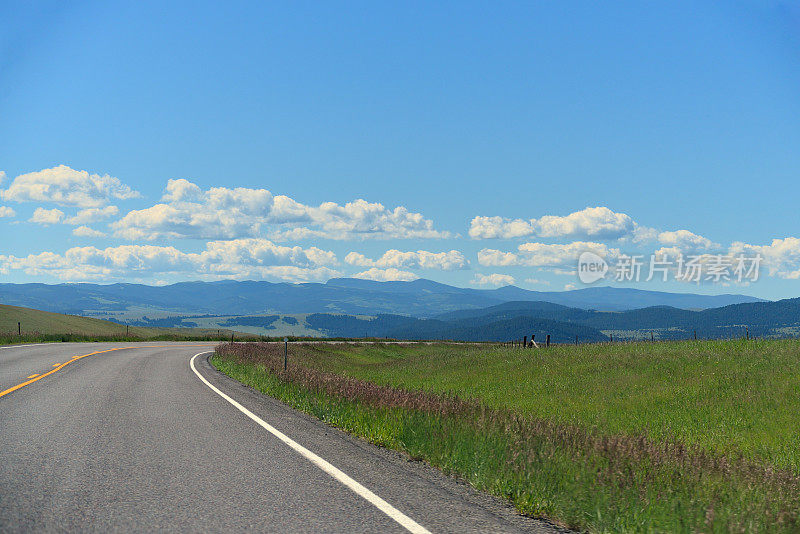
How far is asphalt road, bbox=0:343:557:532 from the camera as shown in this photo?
5336mm

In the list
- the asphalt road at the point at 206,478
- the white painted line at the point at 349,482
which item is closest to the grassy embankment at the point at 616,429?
the asphalt road at the point at 206,478

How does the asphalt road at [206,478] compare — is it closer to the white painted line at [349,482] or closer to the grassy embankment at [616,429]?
the white painted line at [349,482]

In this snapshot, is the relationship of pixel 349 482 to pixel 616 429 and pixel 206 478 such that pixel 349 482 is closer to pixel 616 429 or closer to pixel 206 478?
pixel 206 478

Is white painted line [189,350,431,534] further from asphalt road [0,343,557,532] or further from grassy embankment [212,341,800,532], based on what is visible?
grassy embankment [212,341,800,532]

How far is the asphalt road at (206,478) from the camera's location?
534 cm

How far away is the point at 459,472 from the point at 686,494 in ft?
8.39

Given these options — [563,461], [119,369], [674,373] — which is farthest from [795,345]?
[119,369]

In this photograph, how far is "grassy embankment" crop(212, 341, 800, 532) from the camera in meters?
5.73

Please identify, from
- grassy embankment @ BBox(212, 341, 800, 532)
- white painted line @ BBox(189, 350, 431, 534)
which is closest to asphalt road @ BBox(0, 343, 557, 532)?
white painted line @ BBox(189, 350, 431, 534)

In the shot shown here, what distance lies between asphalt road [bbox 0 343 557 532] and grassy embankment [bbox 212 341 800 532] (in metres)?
0.55

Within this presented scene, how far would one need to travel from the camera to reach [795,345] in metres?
26.4

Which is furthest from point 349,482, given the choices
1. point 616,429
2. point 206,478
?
point 616,429

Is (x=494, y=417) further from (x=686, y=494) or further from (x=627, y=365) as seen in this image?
(x=627, y=365)

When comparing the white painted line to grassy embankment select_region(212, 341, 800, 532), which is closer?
the white painted line
